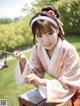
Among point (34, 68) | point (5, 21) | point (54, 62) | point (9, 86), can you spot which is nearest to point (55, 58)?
point (54, 62)

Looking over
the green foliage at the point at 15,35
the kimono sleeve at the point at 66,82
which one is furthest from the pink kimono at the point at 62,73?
the green foliage at the point at 15,35

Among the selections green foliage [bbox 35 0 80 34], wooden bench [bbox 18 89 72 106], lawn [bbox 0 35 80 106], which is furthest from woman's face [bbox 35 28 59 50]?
green foliage [bbox 35 0 80 34]

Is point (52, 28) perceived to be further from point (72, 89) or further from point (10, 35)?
point (10, 35)

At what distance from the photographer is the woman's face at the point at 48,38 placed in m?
1.23

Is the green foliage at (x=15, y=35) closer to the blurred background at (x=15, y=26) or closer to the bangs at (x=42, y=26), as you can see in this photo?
the blurred background at (x=15, y=26)

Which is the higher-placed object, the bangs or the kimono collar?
the bangs

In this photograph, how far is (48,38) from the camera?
4.04ft

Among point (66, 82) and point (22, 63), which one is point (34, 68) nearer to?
point (22, 63)

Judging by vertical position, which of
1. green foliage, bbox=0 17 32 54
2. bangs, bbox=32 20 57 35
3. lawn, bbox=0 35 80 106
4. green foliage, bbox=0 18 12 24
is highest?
bangs, bbox=32 20 57 35

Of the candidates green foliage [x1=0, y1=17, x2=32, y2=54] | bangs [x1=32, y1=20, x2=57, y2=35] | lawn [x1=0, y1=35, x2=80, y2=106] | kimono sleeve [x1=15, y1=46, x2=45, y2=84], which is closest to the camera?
bangs [x1=32, y1=20, x2=57, y2=35]

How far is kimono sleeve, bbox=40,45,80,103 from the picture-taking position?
122 centimetres

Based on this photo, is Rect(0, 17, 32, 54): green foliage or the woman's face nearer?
the woman's face

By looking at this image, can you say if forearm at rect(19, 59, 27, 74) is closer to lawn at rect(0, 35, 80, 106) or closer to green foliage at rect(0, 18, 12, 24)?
lawn at rect(0, 35, 80, 106)

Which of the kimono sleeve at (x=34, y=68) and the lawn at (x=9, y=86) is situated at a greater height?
the kimono sleeve at (x=34, y=68)
